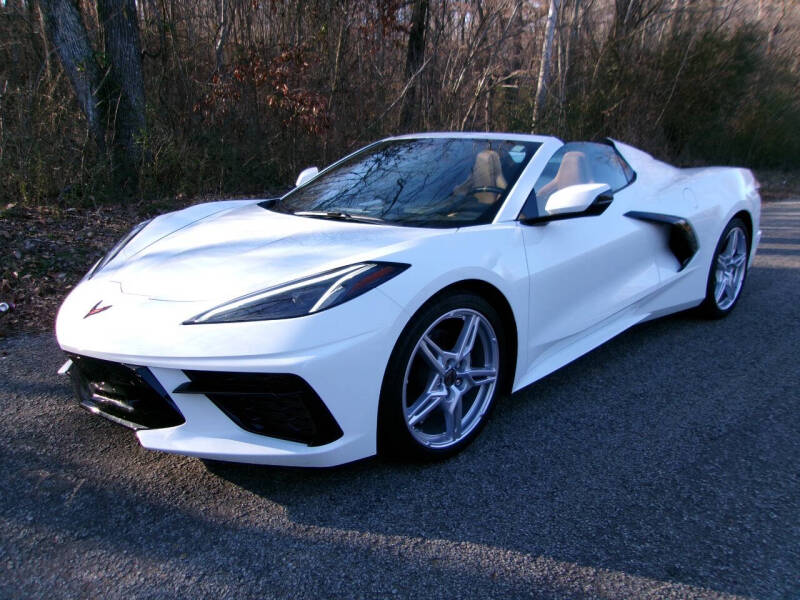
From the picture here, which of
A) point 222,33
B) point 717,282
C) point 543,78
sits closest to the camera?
point 717,282

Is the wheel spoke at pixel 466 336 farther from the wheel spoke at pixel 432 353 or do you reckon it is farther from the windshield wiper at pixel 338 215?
the windshield wiper at pixel 338 215

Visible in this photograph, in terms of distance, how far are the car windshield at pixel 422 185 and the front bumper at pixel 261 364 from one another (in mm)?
907

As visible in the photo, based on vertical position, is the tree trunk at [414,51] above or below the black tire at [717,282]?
above

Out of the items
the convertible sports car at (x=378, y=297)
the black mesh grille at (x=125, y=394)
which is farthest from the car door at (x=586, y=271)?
the black mesh grille at (x=125, y=394)

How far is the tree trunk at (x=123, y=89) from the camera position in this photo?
771cm

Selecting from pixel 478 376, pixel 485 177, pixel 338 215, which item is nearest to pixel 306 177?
pixel 338 215

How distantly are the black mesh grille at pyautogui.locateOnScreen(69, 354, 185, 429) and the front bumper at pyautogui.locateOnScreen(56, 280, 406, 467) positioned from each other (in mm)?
24

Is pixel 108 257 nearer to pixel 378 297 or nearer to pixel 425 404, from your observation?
pixel 378 297

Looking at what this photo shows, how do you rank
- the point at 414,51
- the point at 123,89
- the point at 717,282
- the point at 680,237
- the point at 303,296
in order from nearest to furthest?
the point at 303,296, the point at 680,237, the point at 717,282, the point at 123,89, the point at 414,51

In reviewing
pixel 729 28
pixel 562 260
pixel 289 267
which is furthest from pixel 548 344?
pixel 729 28

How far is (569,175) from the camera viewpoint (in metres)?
3.67

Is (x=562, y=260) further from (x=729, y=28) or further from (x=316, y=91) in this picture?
(x=729, y=28)

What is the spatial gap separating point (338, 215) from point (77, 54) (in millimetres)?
5850

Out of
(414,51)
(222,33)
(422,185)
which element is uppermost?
(222,33)
